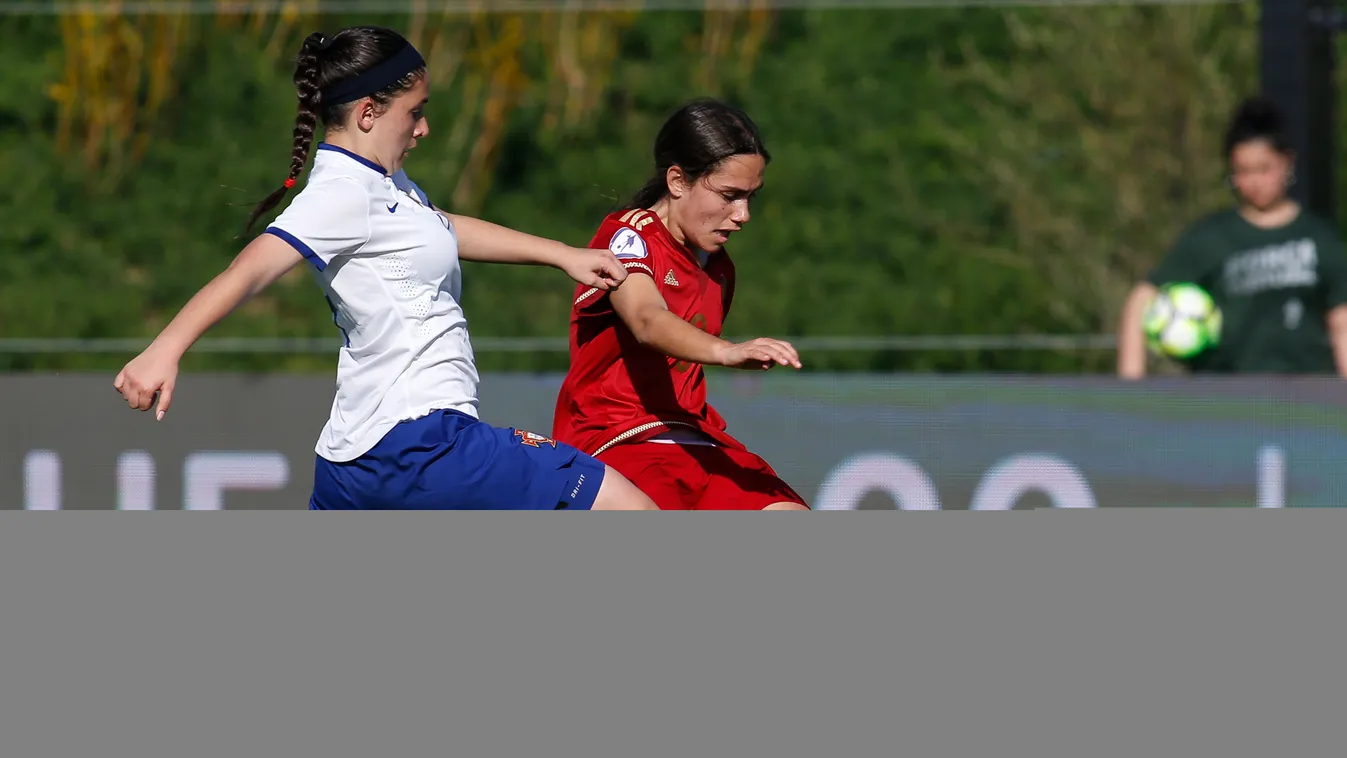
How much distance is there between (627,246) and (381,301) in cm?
65

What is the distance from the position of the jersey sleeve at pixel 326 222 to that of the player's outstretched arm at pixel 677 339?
24.5 inches

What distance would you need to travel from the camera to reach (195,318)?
9.82 feet

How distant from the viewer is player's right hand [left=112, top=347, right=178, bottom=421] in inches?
114

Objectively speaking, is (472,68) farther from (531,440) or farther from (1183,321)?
(531,440)

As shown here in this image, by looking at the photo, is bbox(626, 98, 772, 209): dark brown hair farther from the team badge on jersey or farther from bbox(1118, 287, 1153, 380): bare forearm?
bbox(1118, 287, 1153, 380): bare forearm

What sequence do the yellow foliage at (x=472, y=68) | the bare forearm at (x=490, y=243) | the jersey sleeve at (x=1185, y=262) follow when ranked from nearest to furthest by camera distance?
the bare forearm at (x=490, y=243), the jersey sleeve at (x=1185, y=262), the yellow foliage at (x=472, y=68)

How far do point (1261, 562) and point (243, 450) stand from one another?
4929 mm

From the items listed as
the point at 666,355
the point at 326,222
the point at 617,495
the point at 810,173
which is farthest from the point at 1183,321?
the point at 326,222

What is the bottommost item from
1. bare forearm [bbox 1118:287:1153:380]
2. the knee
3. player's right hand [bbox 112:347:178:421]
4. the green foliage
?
the knee

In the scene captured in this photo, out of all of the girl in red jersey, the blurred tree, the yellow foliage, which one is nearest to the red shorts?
the girl in red jersey

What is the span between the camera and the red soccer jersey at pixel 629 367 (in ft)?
13.0

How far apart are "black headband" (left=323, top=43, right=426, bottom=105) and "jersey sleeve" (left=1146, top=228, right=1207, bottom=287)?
423 centimetres

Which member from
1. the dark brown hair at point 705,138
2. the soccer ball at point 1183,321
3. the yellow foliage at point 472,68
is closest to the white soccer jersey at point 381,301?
the dark brown hair at point 705,138

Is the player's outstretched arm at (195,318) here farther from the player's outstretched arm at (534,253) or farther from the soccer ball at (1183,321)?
the soccer ball at (1183,321)
